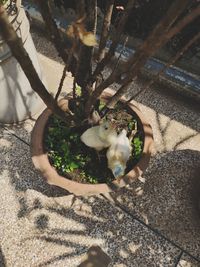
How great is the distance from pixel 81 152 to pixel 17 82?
2.15ft

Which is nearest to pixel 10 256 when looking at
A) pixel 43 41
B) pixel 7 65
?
pixel 7 65

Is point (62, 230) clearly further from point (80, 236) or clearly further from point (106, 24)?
point (106, 24)

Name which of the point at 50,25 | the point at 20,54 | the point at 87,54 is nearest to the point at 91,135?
the point at 87,54

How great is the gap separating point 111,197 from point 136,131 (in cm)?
48

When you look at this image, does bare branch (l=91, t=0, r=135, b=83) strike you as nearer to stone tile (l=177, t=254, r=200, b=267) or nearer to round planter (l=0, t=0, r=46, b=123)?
round planter (l=0, t=0, r=46, b=123)

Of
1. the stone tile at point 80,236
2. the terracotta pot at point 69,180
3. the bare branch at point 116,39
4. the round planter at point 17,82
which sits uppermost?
the bare branch at point 116,39

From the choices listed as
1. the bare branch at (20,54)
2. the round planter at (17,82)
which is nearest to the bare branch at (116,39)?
the bare branch at (20,54)

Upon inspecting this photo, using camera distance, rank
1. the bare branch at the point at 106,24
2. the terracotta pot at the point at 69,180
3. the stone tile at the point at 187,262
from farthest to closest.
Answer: the stone tile at the point at 187,262 < the terracotta pot at the point at 69,180 < the bare branch at the point at 106,24

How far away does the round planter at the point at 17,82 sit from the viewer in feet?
7.35

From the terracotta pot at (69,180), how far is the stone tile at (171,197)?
0.37 metres

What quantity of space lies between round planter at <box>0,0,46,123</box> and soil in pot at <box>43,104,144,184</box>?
38 centimetres

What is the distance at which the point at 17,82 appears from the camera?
251 cm

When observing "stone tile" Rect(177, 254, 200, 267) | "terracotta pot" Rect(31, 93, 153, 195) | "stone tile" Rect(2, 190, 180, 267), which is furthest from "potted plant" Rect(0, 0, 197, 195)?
"stone tile" Rect(177, 254, 200, 267)

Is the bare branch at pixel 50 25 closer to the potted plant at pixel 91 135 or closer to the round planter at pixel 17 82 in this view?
the potted plant at pixel 91 135
